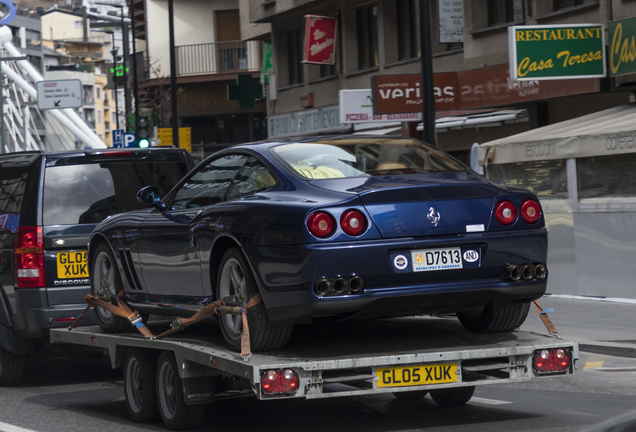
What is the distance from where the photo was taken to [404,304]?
7.41 m

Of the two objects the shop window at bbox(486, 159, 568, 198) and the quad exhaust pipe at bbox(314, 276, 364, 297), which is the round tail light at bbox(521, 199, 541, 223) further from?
the shop window at bbox(486, 159, 568, 198)

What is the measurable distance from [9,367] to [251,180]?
4078mm

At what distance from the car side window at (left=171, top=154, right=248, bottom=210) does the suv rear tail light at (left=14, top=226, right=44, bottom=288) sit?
81.5 inches

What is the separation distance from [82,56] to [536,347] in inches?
6578

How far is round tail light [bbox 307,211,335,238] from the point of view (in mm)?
7328

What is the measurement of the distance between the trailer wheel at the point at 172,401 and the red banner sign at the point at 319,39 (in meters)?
24.7

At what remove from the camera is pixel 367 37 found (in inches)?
1281

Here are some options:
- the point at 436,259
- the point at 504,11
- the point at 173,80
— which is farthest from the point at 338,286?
the point at 173,80

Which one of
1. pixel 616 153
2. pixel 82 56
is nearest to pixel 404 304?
pixel 616 153

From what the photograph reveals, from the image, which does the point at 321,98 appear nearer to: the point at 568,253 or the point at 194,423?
the point at 568,253

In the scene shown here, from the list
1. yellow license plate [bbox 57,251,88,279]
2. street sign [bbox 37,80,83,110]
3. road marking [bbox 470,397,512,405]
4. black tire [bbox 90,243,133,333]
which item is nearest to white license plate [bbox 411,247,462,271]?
road marking [bbox 470,397,512,405]

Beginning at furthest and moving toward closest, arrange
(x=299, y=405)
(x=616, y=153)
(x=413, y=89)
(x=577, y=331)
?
(x=413, y=89) → (x=616, y=153) → (x=577, y=331) → (x=299, y=405)

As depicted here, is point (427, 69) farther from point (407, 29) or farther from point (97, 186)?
point (407, 29)

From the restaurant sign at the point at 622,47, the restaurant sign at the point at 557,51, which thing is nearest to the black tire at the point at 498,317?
the restaurant sign at the point at 622,47
